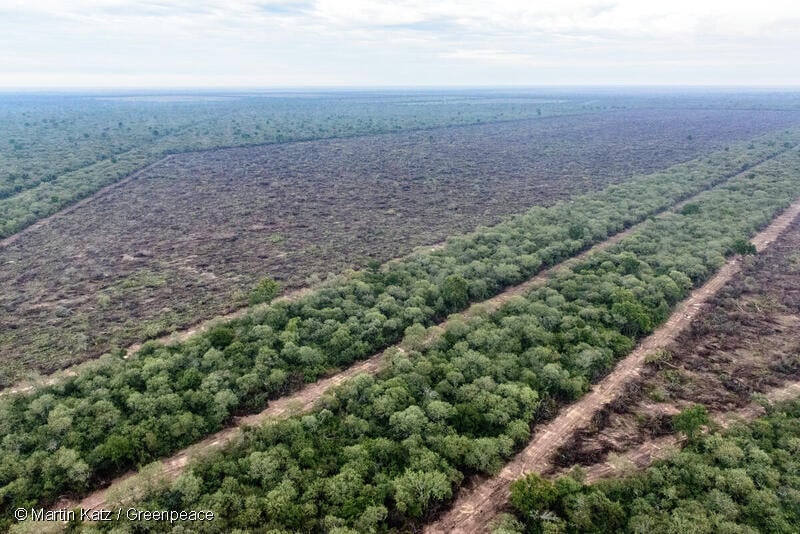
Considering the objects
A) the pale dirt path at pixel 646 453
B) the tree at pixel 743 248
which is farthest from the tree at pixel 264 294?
the tree at pixel 743 248

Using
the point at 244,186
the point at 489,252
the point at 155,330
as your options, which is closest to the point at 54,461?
the point at 155,330

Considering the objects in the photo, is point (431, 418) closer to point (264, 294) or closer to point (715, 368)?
point (264, 294)

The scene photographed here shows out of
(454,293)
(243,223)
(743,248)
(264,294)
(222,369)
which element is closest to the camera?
(222,369)

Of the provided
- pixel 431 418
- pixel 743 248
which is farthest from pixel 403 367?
pixel 743 248

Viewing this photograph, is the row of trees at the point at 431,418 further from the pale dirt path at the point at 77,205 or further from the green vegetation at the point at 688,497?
the pale dirt path at the point at 77,205

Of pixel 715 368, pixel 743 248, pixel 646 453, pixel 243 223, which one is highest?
pixel 743 248

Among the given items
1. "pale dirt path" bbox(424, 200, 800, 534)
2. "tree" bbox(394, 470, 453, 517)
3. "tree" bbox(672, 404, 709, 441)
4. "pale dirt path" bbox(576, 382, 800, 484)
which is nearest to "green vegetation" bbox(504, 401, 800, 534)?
"pale dirt path" bbox(576, 382, 800, 484)
